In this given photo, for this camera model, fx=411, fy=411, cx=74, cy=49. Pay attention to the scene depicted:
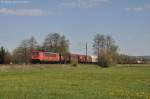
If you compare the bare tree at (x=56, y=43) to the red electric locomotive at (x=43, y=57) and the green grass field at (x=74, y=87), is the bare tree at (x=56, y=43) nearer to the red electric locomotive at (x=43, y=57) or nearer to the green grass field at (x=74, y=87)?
the red electric locomotive at (x=43, y=57)

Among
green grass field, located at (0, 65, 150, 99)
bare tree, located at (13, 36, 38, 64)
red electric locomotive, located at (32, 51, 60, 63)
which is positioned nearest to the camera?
green grass field, located at (0, 65, 150, 99)

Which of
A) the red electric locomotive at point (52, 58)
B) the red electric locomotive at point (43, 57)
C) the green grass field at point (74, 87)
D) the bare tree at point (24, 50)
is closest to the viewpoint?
the green grass field at point (74, 87)

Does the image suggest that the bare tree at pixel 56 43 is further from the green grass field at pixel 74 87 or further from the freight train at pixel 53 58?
the green grass field at pixel 74 87

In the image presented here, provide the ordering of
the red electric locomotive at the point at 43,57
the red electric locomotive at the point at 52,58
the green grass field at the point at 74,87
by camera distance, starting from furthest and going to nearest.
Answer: the red electric locomotive at the point at 52,58
the red electric locomotive at the point at 43,57
the green grass field at the point at 74,87

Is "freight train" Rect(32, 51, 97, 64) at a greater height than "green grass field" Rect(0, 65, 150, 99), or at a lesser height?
greater

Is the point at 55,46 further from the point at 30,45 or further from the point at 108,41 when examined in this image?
the point at 108,41

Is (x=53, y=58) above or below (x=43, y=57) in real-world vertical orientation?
below

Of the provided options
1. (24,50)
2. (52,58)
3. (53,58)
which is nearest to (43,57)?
(52,58)

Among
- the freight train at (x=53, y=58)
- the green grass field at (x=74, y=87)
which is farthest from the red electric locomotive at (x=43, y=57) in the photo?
the green grass field at (x=74, y=87)

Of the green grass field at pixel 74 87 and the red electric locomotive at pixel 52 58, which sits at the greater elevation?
the red electric locomotive at pixel 52 58

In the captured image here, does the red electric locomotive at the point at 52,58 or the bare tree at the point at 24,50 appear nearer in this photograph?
the red electric locomotive at the point at 52,58

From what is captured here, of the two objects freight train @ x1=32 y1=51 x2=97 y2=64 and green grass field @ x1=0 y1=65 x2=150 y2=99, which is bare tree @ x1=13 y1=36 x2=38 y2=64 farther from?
green grass field @ x1=0 y1=65 x2=150 y2=99

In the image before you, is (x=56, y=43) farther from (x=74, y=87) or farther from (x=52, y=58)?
(x=74, y=87)

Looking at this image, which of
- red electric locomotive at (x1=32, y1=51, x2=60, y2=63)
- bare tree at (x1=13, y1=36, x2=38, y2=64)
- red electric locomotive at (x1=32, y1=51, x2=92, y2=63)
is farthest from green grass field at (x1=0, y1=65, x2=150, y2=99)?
bare tree at (x1=13, y1=36, x2=38, y2=64)
